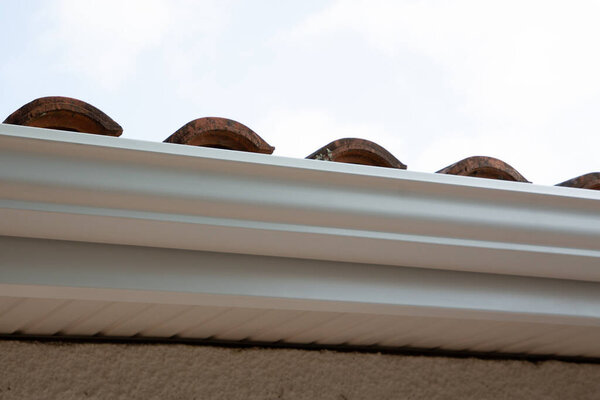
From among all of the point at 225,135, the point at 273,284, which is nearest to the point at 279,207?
the point at 273,284

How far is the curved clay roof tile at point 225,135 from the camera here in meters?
1.53

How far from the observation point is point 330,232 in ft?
4.35

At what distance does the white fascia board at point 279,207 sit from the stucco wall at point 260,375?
595 millimetres

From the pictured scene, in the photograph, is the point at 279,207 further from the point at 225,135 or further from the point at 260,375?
the point at 260,375

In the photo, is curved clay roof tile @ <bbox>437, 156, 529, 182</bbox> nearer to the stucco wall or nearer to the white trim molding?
the white trim molding

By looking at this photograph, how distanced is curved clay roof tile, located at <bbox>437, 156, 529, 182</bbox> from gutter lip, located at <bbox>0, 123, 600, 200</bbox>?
1.01 ft

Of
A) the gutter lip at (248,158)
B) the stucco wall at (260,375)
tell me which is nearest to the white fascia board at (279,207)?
the gutter lip at (248,158)

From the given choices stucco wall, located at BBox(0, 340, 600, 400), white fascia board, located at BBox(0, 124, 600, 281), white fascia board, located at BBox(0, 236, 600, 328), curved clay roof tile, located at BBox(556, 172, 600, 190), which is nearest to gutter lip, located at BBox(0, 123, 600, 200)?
white fascia board, located at BBox(0, 124, 600, 281)

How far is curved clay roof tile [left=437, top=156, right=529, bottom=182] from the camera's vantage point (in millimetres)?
1724

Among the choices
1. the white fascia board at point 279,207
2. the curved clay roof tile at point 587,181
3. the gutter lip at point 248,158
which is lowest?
the white fascia board at point 279,207

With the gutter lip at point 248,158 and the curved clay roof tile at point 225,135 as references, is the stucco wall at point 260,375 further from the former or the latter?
the gutter lip at point 248,158

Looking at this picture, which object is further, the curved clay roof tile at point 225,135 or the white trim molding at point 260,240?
the curved clay roof tile at point 225,135

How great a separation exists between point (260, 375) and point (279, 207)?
82 cm

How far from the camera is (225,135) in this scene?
1585 millimetres
